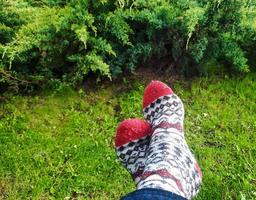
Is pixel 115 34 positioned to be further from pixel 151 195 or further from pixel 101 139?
pixel 151 195

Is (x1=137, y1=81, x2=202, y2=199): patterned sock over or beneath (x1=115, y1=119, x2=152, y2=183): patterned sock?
over

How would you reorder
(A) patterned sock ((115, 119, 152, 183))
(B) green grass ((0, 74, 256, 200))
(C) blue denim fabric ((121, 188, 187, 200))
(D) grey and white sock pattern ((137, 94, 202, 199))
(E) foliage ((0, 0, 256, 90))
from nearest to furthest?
(C) blue denim fabric ((121, 188, 187, 200))
(D) grey and white sock pattern ((137, 94, 202, 199))
(A) patterned sock ((115, 119, 152, 183))
(B) green grass ((0, 74, 256, 200))
(E) foliage ((0, 0, 256, 90))

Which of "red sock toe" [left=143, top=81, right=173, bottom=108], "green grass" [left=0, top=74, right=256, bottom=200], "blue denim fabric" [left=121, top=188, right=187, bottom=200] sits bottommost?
"green grass" [left=0, top=74, right=256, bottom=200]

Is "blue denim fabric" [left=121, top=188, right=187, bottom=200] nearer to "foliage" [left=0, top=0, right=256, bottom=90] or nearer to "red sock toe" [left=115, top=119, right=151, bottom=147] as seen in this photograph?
"red sock toe" [left=115, top=119, right=151, bottom=147]

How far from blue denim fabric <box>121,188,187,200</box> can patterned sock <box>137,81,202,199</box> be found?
99 millimetres

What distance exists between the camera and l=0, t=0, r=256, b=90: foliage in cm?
390

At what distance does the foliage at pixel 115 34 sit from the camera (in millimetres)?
3900

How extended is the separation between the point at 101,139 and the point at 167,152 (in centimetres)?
96

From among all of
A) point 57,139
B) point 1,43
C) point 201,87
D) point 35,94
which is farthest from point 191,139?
point 1,43

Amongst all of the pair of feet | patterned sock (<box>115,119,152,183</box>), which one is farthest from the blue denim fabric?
patterned sock (<box>115,119,152,183</box>)

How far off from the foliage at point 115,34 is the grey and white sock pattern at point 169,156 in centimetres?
59

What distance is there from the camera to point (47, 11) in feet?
13.1

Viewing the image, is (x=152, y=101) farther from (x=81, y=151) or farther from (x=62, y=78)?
(x=62, y=78)

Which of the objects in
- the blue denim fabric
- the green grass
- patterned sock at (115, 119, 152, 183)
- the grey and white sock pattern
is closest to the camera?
the blue denim fabric
